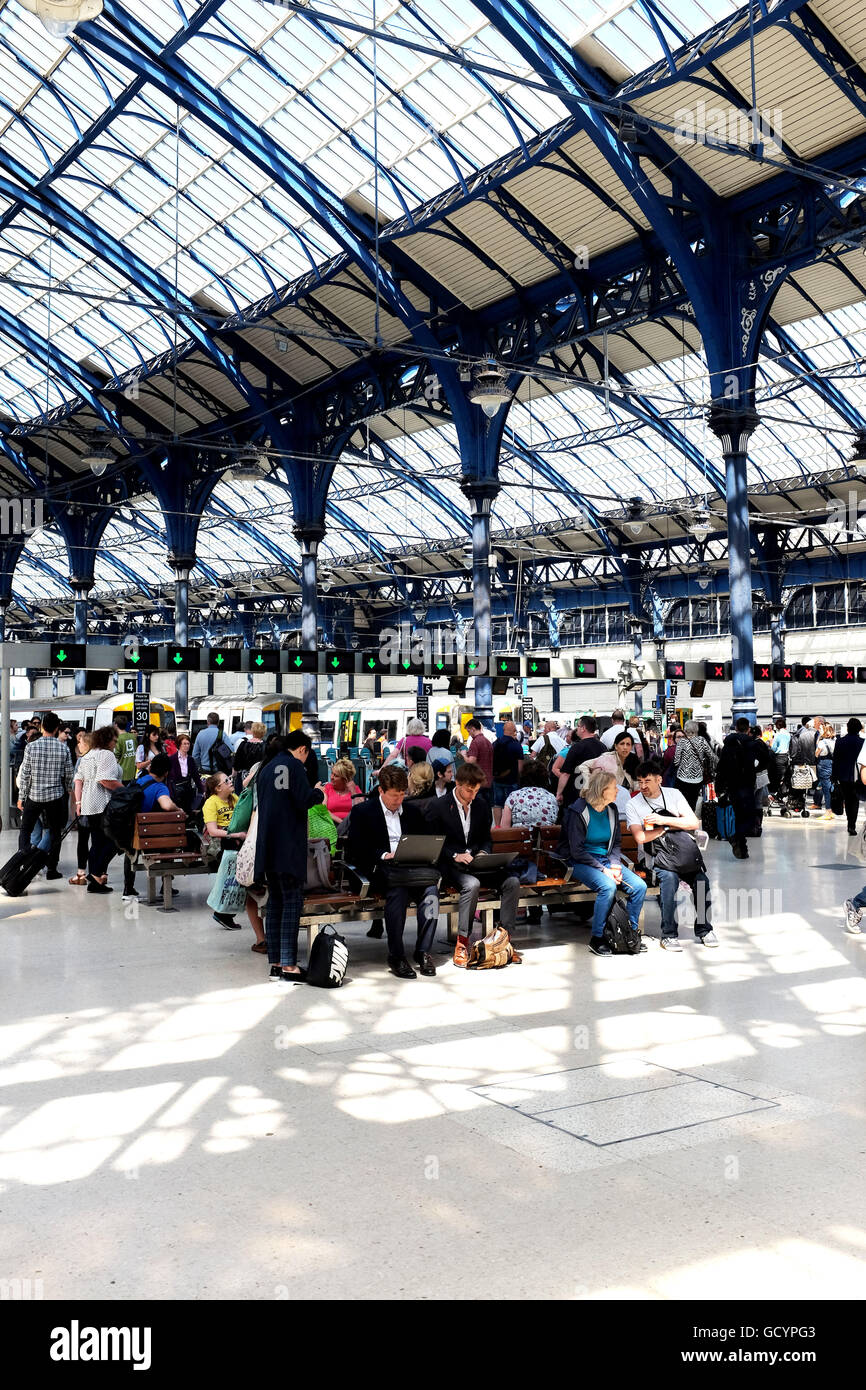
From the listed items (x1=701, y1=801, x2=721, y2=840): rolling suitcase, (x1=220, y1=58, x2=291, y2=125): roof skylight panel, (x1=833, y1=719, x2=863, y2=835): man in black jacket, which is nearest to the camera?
(x1=833, y1=719, x2=863, y2=835): man in black jacket

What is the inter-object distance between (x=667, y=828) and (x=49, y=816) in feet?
21.1

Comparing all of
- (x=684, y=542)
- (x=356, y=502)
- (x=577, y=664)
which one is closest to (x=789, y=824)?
(x=577, y=664)

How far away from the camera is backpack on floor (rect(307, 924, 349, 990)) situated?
7559mm

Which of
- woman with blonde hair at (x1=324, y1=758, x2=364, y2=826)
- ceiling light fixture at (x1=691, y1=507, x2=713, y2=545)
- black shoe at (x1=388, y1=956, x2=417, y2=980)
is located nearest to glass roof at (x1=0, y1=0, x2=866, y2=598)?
ceiling light fixture at (x1=691, y1=507, x2=713, y2=545)

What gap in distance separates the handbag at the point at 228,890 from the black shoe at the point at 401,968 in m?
1.55

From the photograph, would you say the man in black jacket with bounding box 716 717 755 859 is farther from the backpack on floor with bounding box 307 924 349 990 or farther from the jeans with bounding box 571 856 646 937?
the backpack on floor with bounding box 307 924 349 990

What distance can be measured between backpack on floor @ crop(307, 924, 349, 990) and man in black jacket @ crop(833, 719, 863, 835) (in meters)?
10.2

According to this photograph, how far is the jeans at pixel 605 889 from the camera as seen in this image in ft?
28.7

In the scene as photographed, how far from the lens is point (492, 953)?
824 cm

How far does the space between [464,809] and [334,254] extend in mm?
17620

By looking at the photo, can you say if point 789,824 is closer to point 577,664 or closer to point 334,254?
point 577,664

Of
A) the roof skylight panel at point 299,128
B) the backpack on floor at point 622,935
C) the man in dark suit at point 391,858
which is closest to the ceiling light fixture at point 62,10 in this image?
the man in dark suit at point 391,858

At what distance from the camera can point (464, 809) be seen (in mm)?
8852

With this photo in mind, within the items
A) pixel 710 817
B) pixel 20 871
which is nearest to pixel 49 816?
pixel 20 871
